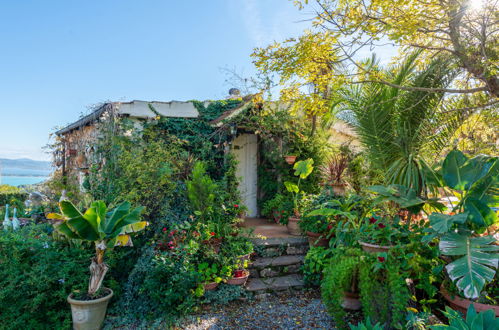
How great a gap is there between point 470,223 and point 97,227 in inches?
194

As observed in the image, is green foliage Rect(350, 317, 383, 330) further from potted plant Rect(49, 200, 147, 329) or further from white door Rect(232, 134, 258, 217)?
white door Rect(232, 134, 258, 217)

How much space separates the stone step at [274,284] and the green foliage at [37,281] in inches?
92.9

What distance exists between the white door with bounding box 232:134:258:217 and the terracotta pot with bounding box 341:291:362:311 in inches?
191

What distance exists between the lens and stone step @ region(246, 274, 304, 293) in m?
4.98

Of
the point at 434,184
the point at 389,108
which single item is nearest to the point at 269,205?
the point at 389,108

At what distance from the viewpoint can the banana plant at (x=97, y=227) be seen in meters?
4.06

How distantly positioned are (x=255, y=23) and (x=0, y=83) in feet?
24.1

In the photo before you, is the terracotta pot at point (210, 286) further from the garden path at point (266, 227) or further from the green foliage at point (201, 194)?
the garden path at point (266, 227)

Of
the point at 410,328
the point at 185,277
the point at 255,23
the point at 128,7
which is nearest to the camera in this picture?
the point at 410,328

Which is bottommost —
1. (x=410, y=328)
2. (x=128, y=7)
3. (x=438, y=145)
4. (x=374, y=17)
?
(x=410, y=328)

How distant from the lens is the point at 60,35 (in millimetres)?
6711

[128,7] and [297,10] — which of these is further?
[128,7]

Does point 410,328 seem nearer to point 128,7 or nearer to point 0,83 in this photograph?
point 128,7

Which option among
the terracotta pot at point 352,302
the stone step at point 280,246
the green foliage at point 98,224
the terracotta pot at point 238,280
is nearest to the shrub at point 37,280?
the green foliage at point 98,224
